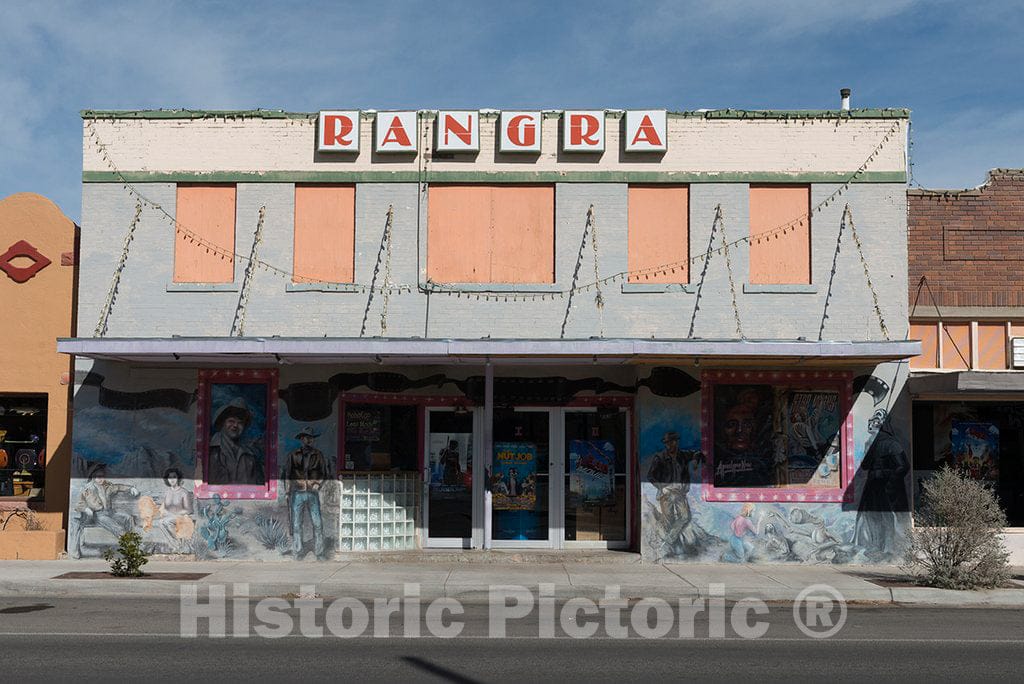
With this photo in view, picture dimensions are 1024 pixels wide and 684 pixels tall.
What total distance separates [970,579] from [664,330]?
18.3 feet

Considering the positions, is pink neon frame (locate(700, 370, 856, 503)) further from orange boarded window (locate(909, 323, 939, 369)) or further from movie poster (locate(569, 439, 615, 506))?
movie poster (locate(569, 439, 615, 506))

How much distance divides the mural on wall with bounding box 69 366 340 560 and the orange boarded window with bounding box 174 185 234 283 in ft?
5.82

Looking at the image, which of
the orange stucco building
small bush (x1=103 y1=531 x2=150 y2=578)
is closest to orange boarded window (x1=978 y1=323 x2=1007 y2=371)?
small bush (x1=103 y1=531 x2=150 y2=578)

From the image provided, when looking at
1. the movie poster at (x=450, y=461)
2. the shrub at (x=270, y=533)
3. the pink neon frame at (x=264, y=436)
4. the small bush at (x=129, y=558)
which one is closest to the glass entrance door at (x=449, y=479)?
the movie poster at (x=450, y=461)

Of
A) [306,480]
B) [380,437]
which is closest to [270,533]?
[306,480]

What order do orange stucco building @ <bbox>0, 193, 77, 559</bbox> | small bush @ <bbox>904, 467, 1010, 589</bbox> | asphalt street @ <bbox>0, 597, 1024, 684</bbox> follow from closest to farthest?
asphalt street @ <bbox>0, 597, 1024, 684</bbox> < small bush @ <bbox>904, 467, 1010, 589</bbox> < orange stucco building @ <bbox>0, 193, 77, 559</bbox>

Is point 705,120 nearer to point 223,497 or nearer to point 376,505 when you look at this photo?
point 376,505

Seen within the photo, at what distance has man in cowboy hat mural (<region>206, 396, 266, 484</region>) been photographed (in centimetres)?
1703

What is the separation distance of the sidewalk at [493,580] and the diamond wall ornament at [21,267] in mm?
4677

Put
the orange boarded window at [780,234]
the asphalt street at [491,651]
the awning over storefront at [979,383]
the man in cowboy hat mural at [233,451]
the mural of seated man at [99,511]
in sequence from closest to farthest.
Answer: the asphalt street at [491,651] → the awning over storefront at [979,383] → the mural of seated man at [99,511] → the man in cowboy hat mural at [233,451] → the orange boarded window at [780,234]

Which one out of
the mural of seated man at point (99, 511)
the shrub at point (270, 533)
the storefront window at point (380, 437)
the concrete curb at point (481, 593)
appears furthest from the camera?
the storefront window at point (380, 437)

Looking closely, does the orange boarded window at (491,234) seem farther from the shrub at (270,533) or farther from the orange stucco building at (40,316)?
the orange stucco building at (40,316)

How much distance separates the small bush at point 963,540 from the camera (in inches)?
567

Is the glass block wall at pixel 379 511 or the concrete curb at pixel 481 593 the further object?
the glass block wall at pixel 379 511
